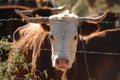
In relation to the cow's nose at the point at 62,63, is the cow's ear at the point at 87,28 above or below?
above

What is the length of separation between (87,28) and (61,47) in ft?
3.45

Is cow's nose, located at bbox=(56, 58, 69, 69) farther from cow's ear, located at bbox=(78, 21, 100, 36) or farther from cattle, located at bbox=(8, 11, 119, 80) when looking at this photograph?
cow's ear, located at bbox=(78, 21, 100, 36)

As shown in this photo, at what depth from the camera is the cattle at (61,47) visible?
9.29 metres

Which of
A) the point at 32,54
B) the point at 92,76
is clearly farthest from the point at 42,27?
the point at 92,76

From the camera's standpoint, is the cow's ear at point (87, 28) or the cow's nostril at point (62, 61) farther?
the cow's ear at point (87, 28)

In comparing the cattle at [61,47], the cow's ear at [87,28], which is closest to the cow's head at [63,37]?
the cattle at [61,47]

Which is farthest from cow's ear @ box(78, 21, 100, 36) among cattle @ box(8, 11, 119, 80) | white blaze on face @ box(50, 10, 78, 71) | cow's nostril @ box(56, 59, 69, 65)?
cow's nostril @ box(56, 59, 69, 65)

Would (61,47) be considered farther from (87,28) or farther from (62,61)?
(87,28)

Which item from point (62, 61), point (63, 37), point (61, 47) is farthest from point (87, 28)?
point (62, 61)

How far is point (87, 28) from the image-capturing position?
10.2 meters

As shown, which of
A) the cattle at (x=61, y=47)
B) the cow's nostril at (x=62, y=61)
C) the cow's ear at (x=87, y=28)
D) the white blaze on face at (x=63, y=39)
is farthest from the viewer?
the cow's ear at (x=87, y=28)

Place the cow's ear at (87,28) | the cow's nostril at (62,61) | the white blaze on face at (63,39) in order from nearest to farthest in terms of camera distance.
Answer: the cow's nostril at (62,61), the white blaze on face at (63,39), the cow's ear at (87,28)

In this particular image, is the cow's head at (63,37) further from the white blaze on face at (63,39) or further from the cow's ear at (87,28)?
the cow's ear at (87,28)

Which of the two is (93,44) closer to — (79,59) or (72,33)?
(79,59)
